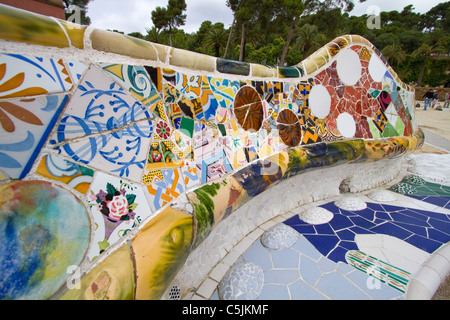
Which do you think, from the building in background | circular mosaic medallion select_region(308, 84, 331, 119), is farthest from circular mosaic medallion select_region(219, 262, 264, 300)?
the building in background

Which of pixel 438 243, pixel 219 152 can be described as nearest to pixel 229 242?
pixel 219 152

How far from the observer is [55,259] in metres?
0.82

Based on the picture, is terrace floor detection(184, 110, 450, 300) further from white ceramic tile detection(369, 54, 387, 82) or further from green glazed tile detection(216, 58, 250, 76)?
white ceramic tile detection(369, 54, 387, 82)

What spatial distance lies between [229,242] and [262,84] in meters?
1.45

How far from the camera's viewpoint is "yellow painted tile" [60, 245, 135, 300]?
2.68 feet

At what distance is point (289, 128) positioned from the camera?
2309mm

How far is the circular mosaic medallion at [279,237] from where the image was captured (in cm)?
205

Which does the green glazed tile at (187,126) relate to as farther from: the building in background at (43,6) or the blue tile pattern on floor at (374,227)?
the building in background at (43,6)

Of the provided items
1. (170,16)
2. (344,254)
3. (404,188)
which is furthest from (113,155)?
(170,16)

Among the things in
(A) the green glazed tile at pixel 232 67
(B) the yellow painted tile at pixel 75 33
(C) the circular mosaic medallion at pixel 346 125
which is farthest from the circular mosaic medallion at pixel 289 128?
(B) the yellow painted tile at pixel 75 33

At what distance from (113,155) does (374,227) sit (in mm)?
2593

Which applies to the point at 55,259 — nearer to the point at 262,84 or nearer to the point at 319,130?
the point at 262,84

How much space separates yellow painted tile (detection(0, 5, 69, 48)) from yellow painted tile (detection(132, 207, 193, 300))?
90cm

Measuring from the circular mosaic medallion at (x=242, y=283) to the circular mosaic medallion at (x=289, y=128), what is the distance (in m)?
1.22
